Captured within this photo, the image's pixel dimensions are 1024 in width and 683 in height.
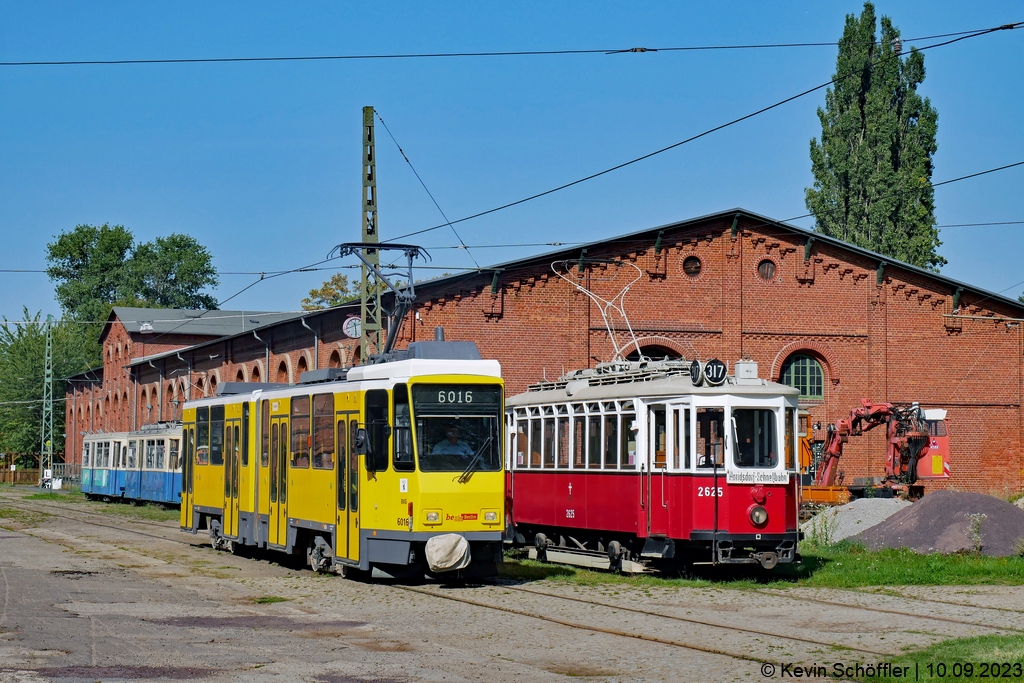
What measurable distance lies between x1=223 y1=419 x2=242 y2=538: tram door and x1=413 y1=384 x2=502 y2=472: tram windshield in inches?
247

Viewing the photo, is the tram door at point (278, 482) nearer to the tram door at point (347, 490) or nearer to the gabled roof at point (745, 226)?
the tram door at point (347, 490)

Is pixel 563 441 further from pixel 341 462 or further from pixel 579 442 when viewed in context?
pixel 341 462

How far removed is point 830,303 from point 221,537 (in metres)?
21.2

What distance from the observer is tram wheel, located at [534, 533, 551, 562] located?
2145 centimetres

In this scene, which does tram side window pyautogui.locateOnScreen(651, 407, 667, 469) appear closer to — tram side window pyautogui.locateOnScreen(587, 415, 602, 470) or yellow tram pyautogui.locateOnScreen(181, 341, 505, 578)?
tram side window pyautogui.locateOnScreen(587, 415, 602, 470)

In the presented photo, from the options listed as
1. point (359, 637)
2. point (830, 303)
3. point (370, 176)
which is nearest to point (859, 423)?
point (830, 303)

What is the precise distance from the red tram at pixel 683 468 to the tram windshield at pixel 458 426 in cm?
122

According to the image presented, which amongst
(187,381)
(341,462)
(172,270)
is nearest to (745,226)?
(341,462)

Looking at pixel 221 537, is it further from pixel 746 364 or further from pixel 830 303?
pixel 830 303

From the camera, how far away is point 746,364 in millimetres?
17688

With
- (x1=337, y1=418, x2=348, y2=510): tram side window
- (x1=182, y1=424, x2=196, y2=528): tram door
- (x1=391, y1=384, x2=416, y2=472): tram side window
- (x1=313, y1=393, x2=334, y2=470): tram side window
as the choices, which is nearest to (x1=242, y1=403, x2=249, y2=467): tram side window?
(x1=313, y1=393, x2=334, y2=470): tram side window

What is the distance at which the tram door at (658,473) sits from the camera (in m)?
17.6

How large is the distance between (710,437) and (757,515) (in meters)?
1.20

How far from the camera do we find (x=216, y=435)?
2323 centimetres
